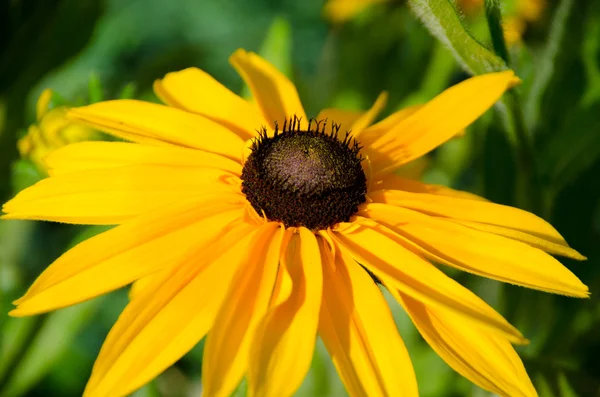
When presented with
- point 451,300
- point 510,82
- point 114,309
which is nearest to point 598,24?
point 510,82

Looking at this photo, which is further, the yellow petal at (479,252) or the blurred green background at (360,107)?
the blurred green background at (360,107)

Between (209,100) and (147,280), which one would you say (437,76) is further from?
(147,280)

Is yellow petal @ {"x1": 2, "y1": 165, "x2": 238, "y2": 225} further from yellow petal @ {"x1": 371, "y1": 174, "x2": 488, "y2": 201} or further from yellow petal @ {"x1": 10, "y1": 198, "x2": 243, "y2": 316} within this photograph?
yellow petal @ {"x1": 371, "y1": 174, "x2": 488, "y2": 201}

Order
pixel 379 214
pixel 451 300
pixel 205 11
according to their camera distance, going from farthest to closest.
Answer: pixel 205 11 → pixel 379 214 → pixel 451 300

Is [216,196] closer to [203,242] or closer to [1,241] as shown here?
[203,242]

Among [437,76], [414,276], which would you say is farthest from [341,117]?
[437,76]

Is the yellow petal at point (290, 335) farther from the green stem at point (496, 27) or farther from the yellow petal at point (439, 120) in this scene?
the green stem at point (496, 27)

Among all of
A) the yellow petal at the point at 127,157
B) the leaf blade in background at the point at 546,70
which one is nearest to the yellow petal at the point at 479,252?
the yellow petal at the point at 127,157
